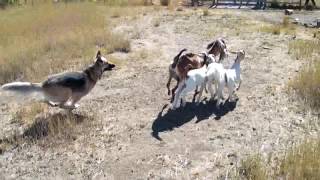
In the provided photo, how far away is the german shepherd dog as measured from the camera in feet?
25.5

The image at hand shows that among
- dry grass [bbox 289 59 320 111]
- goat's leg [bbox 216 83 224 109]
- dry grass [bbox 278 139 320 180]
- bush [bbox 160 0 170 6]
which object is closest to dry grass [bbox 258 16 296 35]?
dry grass [bbox 289 59 320 111]

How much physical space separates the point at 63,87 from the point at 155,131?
5.48 ft

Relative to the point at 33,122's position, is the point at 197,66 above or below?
above

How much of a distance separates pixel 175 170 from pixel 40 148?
81.6 inches

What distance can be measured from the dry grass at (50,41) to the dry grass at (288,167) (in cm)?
584

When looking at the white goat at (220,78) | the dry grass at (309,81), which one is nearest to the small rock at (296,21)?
the dry grass at (309,81)

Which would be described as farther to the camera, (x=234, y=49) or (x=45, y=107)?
(x=234, y=49)

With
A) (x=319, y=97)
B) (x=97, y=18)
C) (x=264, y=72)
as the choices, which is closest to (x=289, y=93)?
(x=319, y=97)

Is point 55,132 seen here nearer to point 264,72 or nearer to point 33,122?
point 33,122

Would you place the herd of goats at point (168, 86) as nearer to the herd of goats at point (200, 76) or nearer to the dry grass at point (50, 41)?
the herd of goats at point (200, 76)

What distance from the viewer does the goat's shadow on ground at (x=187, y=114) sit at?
25.6ft

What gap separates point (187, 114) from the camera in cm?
828

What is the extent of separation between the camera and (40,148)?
714 centimetres

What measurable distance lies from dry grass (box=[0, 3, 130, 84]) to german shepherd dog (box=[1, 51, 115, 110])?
8.12 feet
